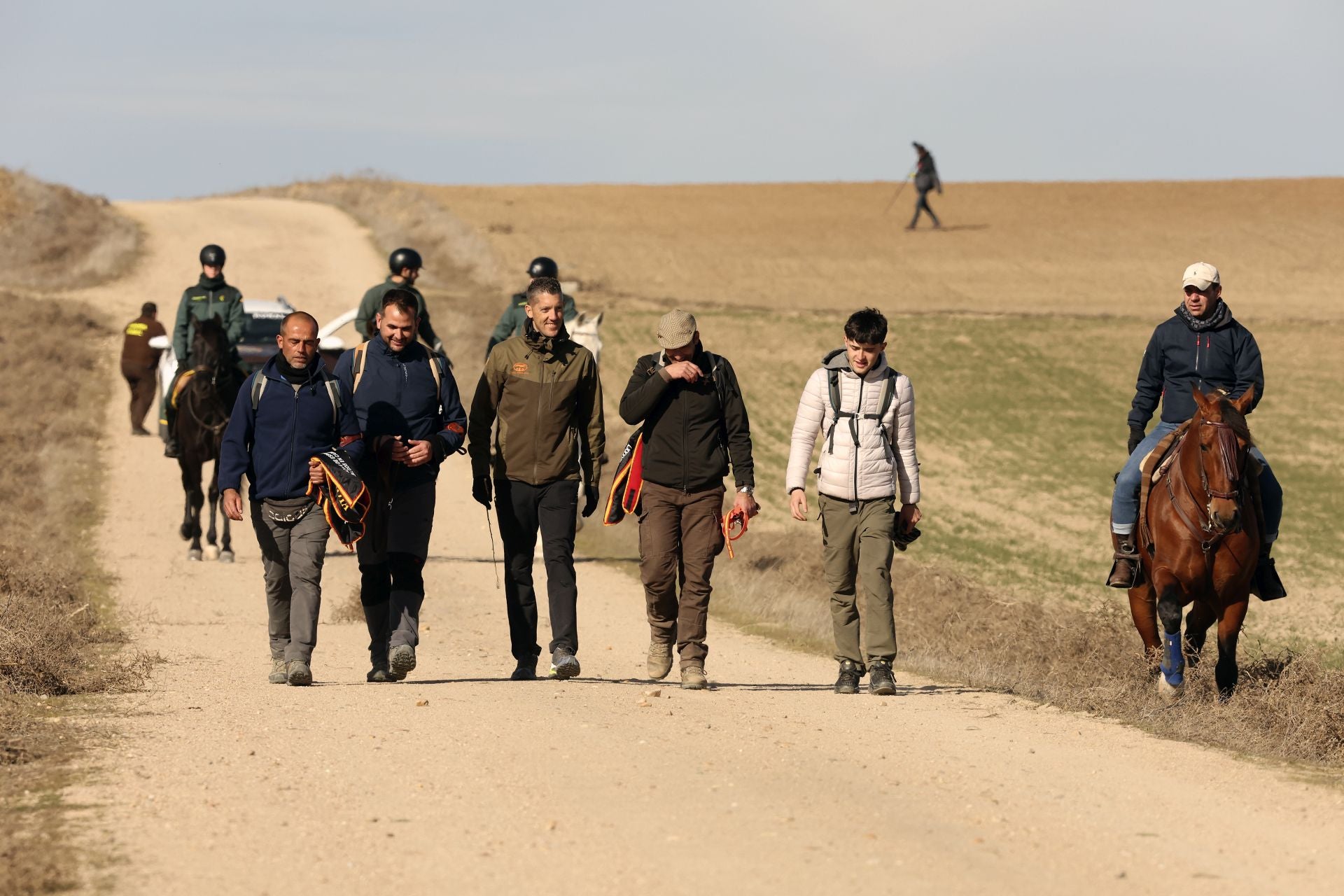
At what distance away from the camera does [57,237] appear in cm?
4559

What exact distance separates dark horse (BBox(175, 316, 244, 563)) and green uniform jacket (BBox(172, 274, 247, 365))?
0.77 feet

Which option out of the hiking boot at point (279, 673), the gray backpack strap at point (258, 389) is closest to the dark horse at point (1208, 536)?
the hiking boot at point (279, 673)

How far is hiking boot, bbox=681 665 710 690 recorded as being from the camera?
10383mm

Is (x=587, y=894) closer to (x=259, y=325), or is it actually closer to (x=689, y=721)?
(x=689, y=721)

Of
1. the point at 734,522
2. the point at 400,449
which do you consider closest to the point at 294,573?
the point at 400,449

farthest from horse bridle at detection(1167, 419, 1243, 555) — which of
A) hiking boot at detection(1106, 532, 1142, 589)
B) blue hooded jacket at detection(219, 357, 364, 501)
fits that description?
blue hooded jacket at detection(219, 357, 364, 501)

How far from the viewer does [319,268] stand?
1722 inches

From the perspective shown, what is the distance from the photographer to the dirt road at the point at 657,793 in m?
6.17

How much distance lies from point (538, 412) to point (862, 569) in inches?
84.3

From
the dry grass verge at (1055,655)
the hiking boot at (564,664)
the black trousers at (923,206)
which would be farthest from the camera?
the black trousers at (923,206)

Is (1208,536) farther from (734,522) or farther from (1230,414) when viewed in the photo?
(734,522)

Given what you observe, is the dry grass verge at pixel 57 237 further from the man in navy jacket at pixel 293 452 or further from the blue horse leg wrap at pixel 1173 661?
the blue horse leg wrap at pixel 1173 661

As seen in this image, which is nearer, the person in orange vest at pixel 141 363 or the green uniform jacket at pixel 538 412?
the green uniform jacket at pixel 538 412

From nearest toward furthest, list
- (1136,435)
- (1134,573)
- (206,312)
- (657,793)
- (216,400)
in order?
(657,793), (1134,573), (1136,435), (216,400), (206,312)
